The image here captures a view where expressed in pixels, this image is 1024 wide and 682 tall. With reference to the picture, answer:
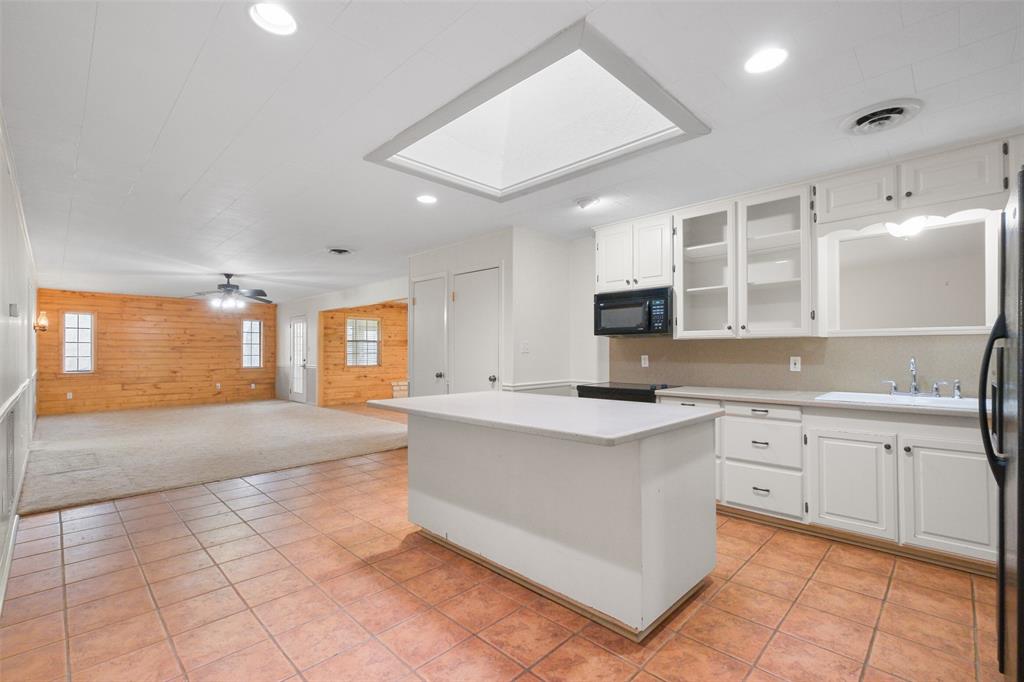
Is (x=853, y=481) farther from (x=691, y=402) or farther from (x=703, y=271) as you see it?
(x=703, y=271)

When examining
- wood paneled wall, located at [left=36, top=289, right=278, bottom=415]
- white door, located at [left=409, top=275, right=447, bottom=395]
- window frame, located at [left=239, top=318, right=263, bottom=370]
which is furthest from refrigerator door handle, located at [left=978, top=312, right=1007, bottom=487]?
window frame, located at [left=239, top=318, right=263, bottom=370]

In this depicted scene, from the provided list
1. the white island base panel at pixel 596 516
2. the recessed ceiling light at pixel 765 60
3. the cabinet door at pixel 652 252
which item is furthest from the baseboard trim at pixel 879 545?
the recessed ceiling light at pixel 765 60

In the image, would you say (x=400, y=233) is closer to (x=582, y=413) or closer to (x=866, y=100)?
(x=582, y=413)

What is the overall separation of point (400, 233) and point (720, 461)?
11.5 feet

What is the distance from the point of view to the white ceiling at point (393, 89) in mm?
1656

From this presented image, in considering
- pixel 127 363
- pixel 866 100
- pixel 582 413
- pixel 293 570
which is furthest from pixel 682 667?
pixel 127 363

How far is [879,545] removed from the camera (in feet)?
8.82

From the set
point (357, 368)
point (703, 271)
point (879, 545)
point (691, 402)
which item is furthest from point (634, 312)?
point (357, 368)

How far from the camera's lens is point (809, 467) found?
9.53 feet

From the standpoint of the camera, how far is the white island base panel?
1883mm

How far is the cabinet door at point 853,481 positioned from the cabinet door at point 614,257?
188cm

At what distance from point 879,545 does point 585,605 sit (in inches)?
75.0

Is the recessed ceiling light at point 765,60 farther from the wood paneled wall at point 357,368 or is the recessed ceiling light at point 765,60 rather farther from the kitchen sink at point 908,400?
the wood paneled wall at point 357,368

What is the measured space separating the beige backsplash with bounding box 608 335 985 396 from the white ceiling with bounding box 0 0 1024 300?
119 cm
